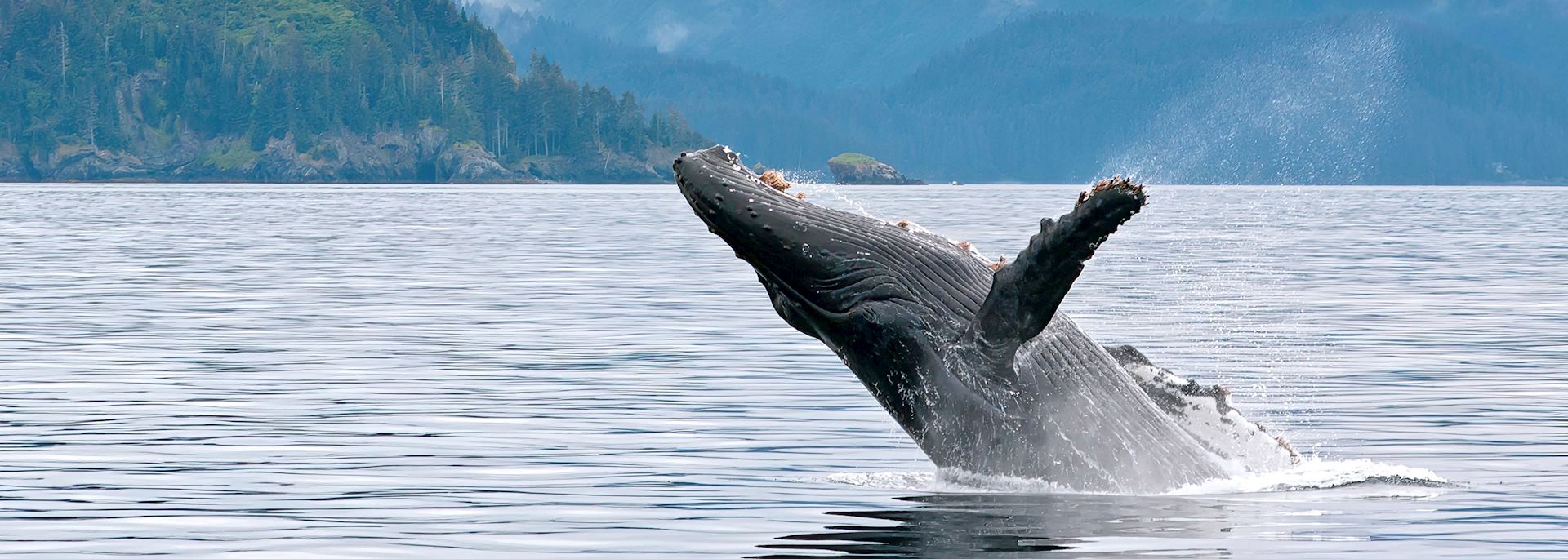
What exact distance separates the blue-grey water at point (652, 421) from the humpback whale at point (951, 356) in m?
0.27

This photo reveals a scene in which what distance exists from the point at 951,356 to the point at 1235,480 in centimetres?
225

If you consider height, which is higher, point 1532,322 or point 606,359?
point 1532,322

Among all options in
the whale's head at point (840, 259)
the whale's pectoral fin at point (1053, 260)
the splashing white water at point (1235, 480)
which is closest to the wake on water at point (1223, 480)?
the splashing white water at point (1235, 480)

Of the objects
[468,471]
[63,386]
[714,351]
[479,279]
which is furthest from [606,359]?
[479,279]

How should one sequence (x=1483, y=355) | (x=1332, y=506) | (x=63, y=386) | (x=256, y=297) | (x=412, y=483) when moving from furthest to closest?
(x=256, y=297) < (x=1483, y=355) < (x=63, y=386) < (x=412, y=483) < (x=1332, y=506)

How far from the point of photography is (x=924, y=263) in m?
12.2

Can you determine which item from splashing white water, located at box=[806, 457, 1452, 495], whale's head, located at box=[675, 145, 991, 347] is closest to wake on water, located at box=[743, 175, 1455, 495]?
splashing white water, located at box=[806, 457, 1452, 495]

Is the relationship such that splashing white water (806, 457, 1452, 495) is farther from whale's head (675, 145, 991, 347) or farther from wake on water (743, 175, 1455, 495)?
whale's head (675, 145, 991, 347)

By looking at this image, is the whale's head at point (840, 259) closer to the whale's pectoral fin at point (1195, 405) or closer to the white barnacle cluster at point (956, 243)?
the white barnacle cluster at point (956, 243)

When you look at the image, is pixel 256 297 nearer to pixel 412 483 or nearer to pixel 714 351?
pixel 714 351

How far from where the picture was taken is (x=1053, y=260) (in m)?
10.8

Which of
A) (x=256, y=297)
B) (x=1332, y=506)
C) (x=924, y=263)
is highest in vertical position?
(x=924, y=263)

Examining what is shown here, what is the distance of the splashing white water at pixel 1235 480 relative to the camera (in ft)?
41.2

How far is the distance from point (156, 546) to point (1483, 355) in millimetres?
16173
